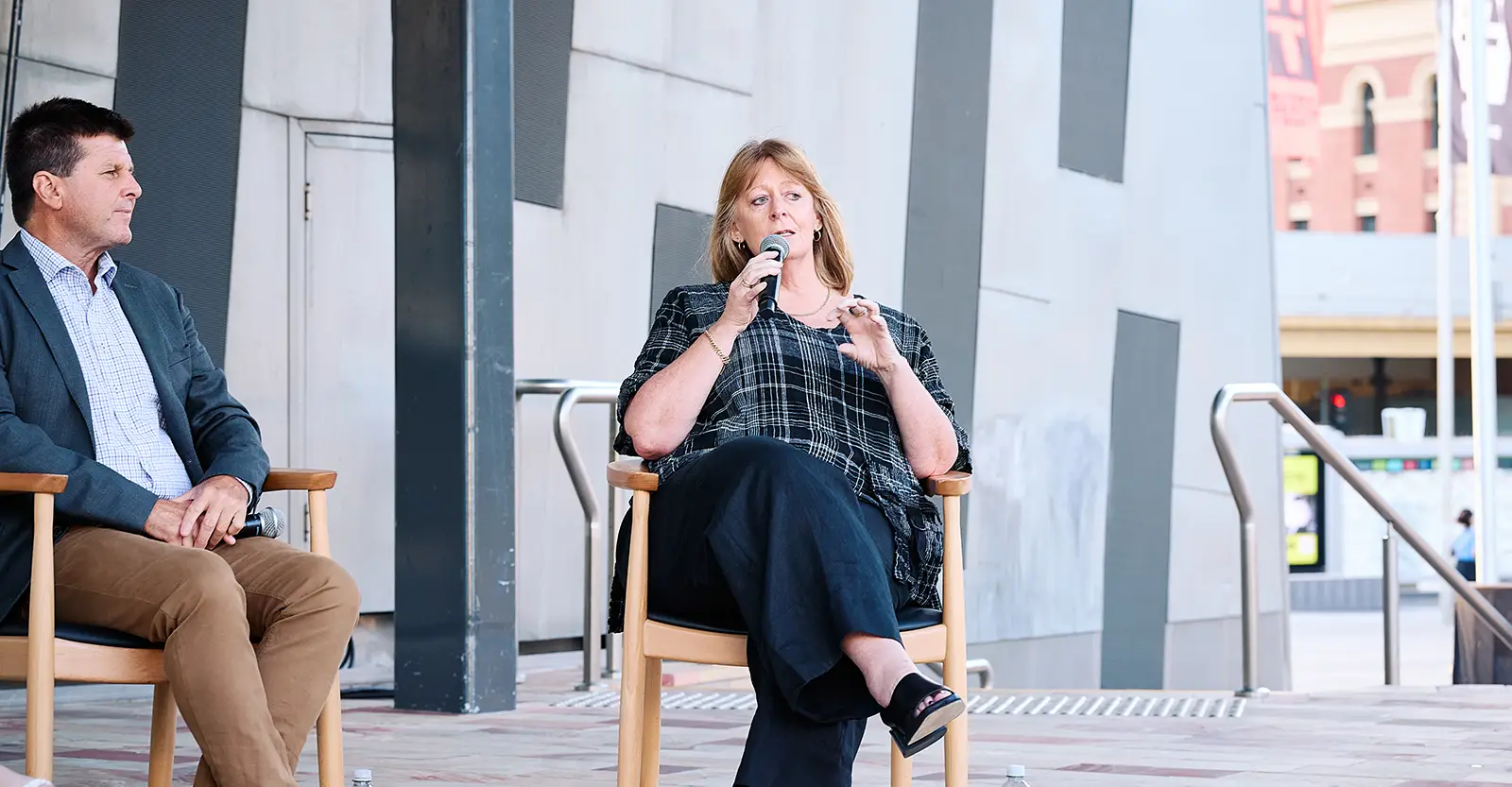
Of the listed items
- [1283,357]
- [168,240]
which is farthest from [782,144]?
[1283,357]

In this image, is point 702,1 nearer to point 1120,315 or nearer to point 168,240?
point 168,240

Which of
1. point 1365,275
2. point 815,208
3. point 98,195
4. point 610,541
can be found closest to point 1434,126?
point 1365,275

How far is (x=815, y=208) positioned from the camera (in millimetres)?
2574

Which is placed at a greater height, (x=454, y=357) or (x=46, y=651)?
(x=454, y=357)

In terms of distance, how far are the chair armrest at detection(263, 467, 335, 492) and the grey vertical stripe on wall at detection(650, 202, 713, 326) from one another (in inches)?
123

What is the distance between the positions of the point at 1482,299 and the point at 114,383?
1540 cm

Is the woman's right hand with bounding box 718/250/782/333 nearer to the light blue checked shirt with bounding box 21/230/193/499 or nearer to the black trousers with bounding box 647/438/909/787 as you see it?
the black trousers with bounding box 647/438/909/787

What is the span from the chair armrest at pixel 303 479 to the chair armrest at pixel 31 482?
336mm

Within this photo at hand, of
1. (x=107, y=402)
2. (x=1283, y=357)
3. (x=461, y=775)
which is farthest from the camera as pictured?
(x=1283, y=357)

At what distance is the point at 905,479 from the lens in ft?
7.84

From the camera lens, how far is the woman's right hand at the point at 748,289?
2283 mm

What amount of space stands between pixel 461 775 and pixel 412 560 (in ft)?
3.63

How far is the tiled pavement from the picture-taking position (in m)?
2.88

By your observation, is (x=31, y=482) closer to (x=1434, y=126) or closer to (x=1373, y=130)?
(x=1434, y=126)
